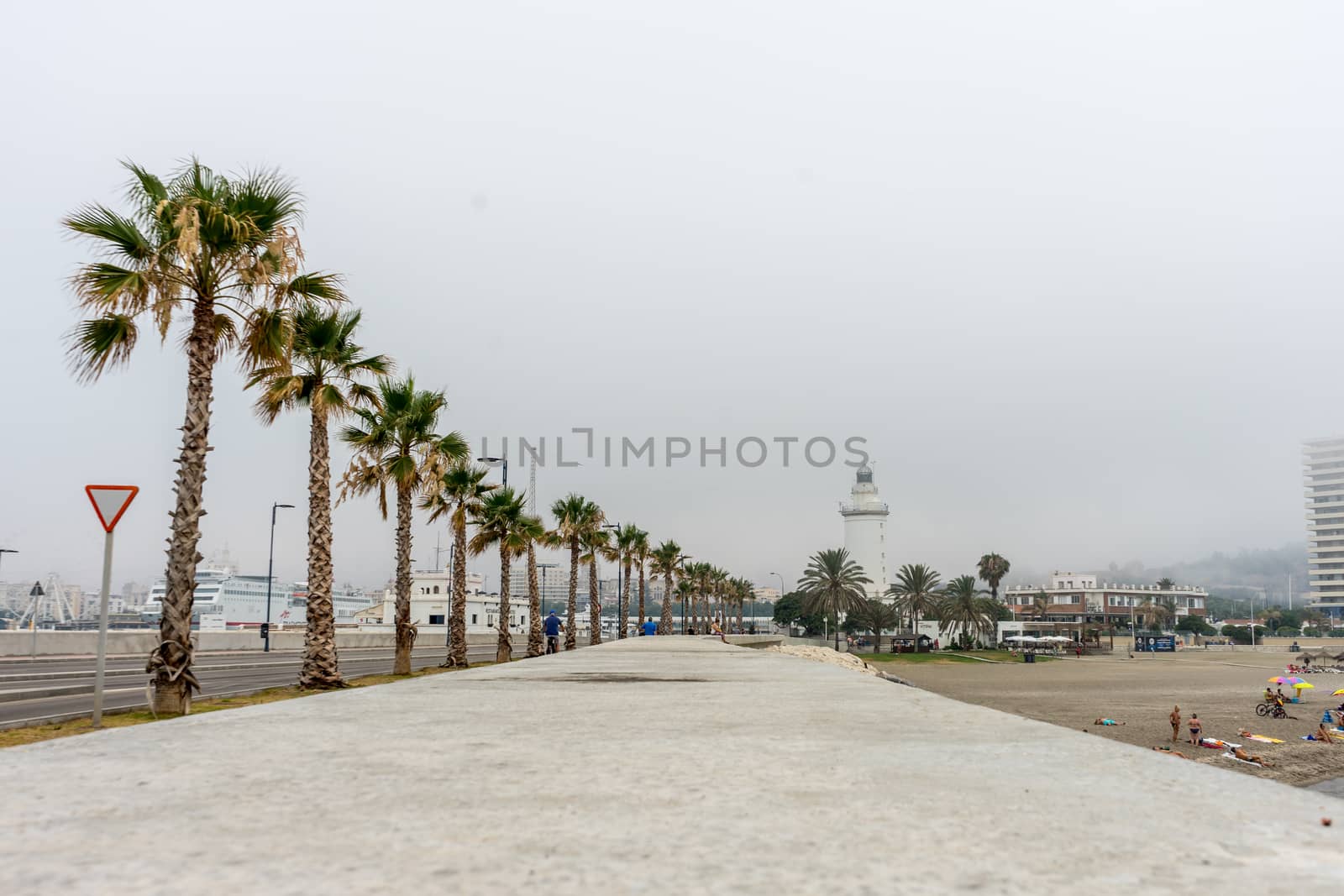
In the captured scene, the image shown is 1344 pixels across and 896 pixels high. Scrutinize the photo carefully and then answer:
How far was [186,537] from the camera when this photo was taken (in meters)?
13.5

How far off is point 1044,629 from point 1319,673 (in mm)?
94195

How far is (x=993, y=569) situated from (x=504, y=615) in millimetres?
106609

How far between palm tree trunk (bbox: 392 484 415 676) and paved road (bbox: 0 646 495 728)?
7.58 ft

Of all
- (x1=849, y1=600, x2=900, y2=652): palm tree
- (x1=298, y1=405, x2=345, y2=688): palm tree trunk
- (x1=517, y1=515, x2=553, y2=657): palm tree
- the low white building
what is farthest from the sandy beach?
the low white building

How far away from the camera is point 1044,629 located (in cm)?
16262

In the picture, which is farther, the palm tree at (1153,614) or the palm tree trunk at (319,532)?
the palm tree at (1153,614)

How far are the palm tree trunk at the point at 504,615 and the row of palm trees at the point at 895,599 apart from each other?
178 ft

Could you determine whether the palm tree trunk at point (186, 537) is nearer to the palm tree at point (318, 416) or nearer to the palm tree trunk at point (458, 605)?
the palm tree at point (318, 416)

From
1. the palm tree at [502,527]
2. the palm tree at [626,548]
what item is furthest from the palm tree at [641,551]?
the palm tree at [502,527]

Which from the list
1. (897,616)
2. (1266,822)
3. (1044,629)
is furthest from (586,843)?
(1044,629)

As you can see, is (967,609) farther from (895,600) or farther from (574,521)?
(574,521)

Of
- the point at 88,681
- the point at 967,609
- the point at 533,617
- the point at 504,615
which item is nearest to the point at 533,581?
the point at 504,615

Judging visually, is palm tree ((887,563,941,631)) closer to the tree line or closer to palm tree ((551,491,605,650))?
the tree line

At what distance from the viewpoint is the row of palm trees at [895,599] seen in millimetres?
91562
